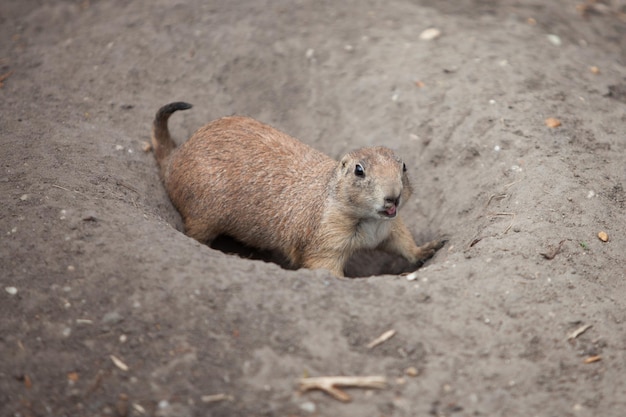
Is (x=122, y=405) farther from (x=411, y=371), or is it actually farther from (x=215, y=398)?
(x=411, y=371)

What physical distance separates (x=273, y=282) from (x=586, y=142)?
3688 millimetres

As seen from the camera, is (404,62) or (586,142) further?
(404,62)

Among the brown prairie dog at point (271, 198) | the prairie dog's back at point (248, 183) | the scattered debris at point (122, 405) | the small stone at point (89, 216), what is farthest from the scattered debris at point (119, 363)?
the prairie dog's back at point (248, 183)

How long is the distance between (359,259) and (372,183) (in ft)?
6.79

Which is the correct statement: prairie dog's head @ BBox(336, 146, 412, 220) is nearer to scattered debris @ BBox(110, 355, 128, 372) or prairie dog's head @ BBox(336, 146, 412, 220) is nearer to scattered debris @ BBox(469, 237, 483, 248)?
scattered debris @ BBox(469, 237, 483, 248)

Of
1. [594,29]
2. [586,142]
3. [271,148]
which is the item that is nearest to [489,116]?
[586,142]

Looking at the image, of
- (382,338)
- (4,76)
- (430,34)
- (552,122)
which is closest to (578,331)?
(382,338)

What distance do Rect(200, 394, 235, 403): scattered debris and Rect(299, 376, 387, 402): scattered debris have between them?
1.48 feet

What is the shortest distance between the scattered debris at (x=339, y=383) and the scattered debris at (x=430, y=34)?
5323mm

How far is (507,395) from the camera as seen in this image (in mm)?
4293

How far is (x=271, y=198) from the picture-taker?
649 centimetres

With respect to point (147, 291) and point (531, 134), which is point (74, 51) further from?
point (531, 134)

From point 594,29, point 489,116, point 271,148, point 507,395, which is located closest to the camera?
point 507,395

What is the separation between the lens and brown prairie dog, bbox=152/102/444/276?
611 centimetres
